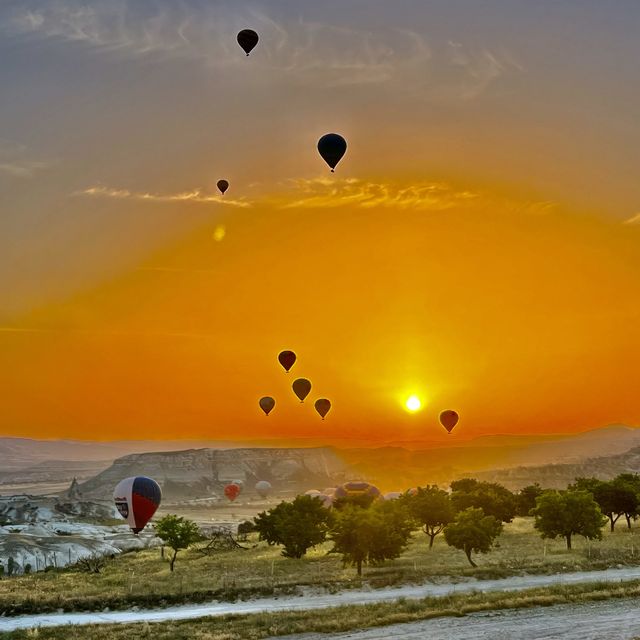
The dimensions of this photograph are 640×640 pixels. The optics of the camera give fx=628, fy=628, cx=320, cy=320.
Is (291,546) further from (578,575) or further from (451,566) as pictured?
(578,575)

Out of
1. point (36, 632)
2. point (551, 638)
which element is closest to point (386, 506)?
point (551, 638)

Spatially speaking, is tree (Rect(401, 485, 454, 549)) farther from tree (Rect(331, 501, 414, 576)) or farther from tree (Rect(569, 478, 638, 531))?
tree (Rect(569, 478, 638, 531))

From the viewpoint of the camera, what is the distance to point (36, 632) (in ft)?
106

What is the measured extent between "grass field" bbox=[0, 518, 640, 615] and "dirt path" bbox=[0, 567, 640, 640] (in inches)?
52.0

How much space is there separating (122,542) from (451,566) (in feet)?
215

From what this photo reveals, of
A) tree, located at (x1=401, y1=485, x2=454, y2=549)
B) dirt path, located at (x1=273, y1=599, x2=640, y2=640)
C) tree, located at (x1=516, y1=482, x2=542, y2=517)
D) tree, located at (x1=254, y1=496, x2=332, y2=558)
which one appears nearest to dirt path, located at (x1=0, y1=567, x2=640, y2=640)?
dirt path, located at (x1=273, y1=599, x2=640, y2=640)

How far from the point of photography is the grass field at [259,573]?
4097cm

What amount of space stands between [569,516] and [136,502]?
39806mm

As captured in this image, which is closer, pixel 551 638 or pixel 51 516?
pixel 551 638

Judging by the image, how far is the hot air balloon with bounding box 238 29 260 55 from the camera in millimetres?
55875

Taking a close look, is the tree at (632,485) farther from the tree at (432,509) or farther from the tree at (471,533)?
the tree at (471,533)

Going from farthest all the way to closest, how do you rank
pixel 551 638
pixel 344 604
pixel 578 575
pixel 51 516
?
pixel 51 516, pixel 578 575, pixel 344 604, pixel 551 638

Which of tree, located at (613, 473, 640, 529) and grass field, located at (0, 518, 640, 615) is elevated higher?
tree, located at (613, 473, 640, 529)

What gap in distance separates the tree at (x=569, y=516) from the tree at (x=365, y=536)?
54.0 ft
